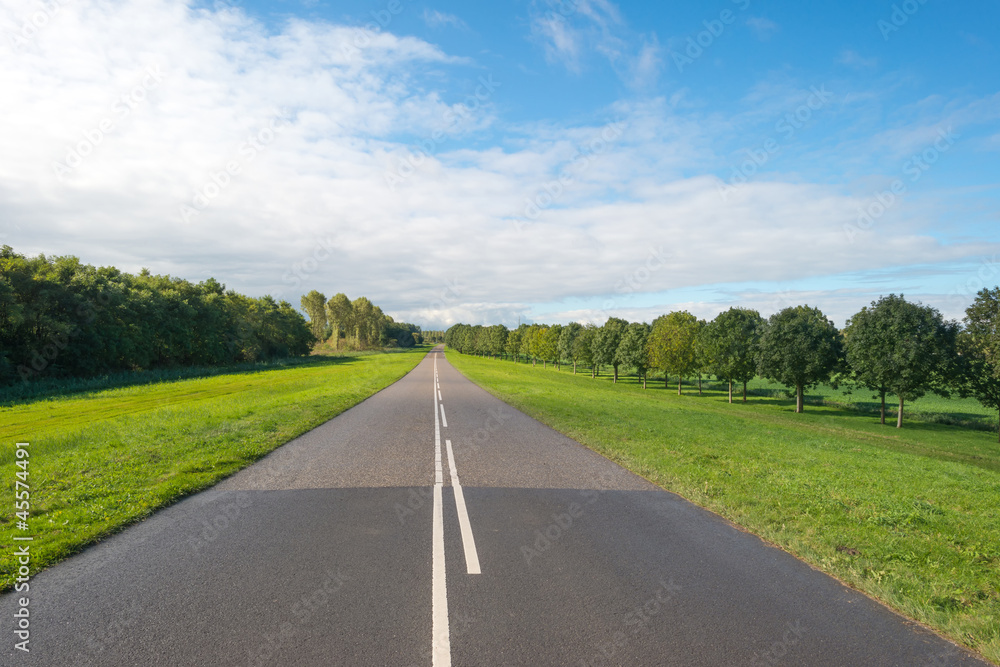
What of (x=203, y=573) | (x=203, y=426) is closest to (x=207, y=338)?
(x=203, y=426)

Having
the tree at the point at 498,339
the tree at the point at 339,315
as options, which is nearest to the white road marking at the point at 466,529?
the tree at the point at 498,339

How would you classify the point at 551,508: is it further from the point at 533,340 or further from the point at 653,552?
the point at 533,340

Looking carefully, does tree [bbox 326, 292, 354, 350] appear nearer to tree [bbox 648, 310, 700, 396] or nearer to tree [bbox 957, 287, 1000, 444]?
tree [bbox 648, 310, 700, 396]

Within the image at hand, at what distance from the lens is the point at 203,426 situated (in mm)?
14469

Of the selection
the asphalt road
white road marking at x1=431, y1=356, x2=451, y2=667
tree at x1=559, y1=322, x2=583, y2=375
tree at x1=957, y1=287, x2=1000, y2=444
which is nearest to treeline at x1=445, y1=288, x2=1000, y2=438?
tree at x1=957, y1=287, x2=1000, y2=444

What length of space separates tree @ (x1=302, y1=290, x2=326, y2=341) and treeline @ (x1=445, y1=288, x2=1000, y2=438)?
8153 cm

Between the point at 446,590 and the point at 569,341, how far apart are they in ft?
246

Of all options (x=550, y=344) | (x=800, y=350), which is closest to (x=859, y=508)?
(x=800, y=350)

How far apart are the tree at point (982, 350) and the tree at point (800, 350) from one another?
8154 mm

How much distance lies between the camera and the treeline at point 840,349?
1251 inches

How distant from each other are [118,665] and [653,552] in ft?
17.5

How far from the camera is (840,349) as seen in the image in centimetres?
4022

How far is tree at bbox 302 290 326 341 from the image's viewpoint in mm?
115875

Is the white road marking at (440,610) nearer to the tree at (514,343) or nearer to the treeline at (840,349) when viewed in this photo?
the treeline at (840,349)
